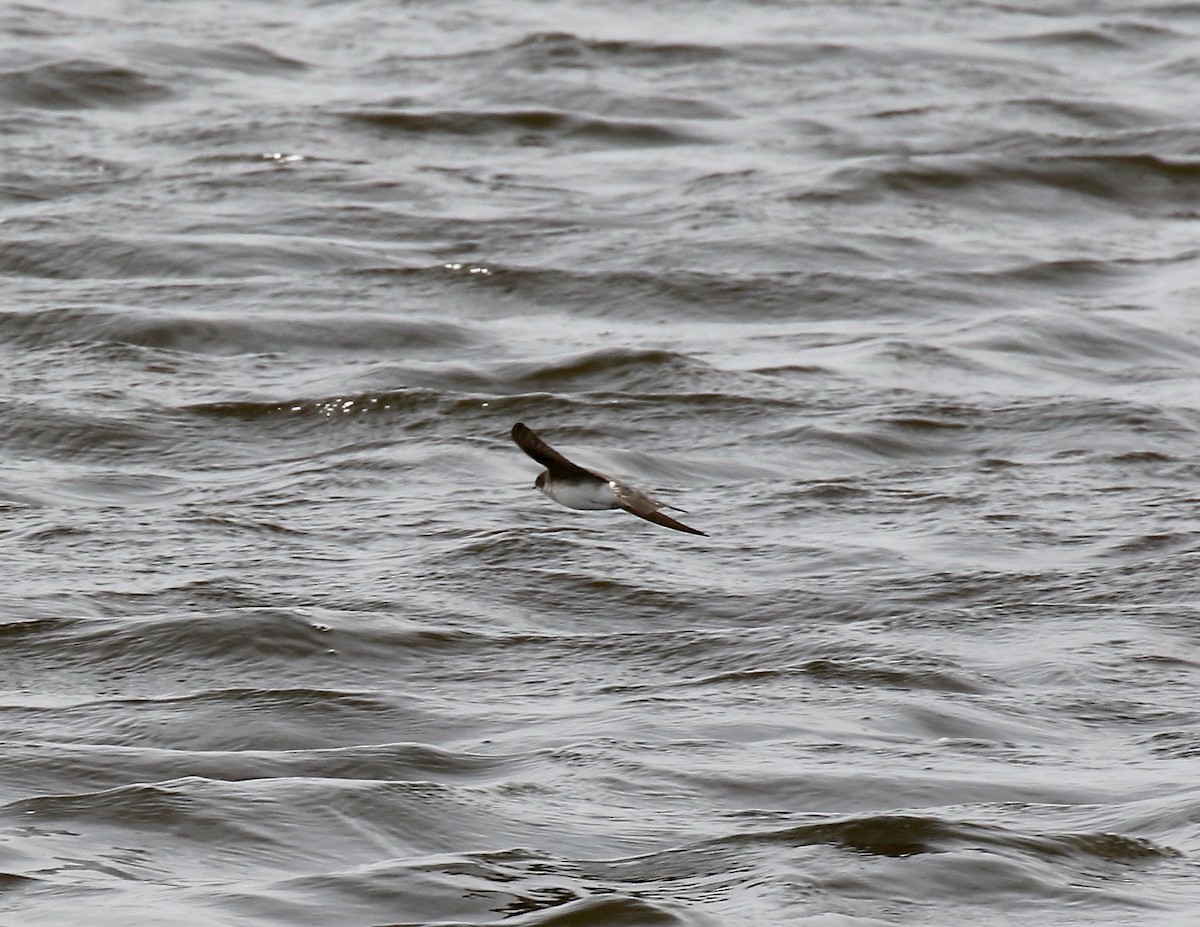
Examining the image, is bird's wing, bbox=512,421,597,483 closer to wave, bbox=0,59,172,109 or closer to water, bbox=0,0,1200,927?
water, bbox=0,0,1200,927

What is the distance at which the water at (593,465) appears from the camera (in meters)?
5.48

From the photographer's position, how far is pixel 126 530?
24.9ft

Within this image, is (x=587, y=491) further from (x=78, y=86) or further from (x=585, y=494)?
(x=78, y=86)

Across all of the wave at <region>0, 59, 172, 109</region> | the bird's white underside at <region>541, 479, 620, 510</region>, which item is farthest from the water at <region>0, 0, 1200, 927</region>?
the bird's white underside at <region>541, 479, 620, 510</region>

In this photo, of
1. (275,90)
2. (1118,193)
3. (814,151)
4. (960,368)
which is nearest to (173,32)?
(275,90)

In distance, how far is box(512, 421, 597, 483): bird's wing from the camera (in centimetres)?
493

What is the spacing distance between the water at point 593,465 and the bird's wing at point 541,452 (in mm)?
777

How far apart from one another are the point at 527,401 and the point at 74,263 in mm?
2436

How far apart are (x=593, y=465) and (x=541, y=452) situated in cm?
304

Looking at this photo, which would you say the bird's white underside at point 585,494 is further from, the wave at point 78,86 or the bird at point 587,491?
the wave at point 78,86

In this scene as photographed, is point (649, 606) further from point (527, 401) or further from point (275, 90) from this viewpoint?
point (275, 90)

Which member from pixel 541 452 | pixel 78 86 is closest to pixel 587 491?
pixel 541 452

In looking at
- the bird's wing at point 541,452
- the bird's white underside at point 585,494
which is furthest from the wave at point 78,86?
the bird's wing at point 541,452

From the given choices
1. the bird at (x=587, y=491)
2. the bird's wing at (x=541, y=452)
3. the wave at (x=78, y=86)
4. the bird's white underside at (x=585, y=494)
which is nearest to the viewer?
the bird's wing at (x=541, y=452)
